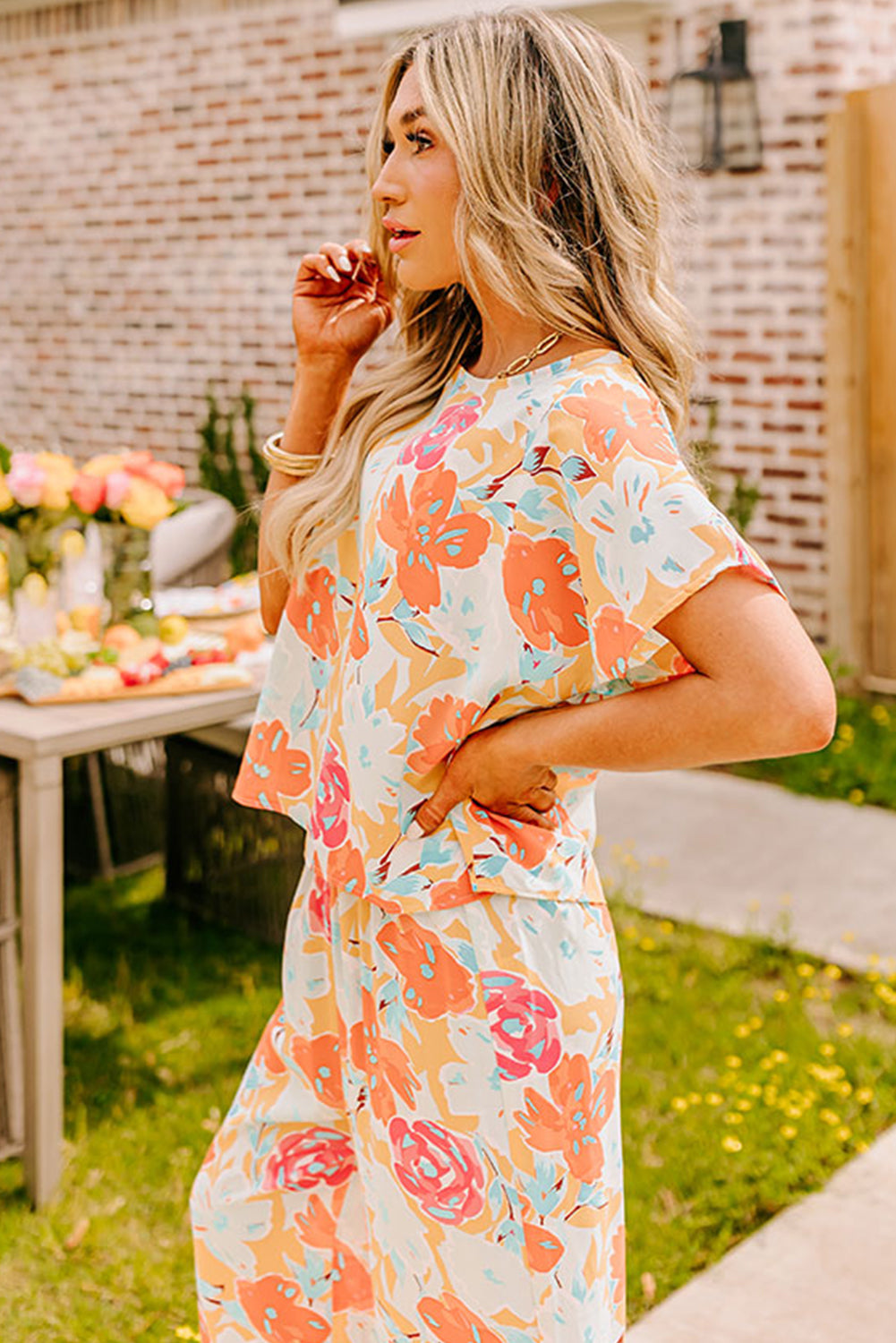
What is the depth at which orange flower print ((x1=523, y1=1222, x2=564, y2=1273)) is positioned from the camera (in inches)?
57.2

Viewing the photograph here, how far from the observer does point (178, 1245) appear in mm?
2693

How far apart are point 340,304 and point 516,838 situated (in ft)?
2.16

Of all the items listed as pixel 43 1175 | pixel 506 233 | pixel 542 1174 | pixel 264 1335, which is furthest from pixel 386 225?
pixel 43 1175

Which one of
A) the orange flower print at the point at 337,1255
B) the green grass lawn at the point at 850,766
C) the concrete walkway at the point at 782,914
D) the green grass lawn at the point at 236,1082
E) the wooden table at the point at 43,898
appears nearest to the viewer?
the orange flower print at the point at 337,1255

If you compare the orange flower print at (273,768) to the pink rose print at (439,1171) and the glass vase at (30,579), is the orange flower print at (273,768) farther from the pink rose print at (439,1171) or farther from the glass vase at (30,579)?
the glass vase at (30,579)

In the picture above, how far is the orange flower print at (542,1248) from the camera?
145 centimetres

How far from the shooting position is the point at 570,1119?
1461 mm

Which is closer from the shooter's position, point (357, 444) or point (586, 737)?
point (586, 737)

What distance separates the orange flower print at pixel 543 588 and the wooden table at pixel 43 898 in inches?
59.5

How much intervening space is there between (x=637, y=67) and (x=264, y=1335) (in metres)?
1.37

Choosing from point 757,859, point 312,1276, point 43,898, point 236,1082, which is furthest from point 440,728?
point 757,859

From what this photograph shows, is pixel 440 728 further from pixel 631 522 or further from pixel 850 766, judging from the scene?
pixel 850 766

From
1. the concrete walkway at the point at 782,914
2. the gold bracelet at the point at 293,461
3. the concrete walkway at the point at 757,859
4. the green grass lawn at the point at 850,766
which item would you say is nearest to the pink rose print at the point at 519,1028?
the gold bracelet at the point at 293,461

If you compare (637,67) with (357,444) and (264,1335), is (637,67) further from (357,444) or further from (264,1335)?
(264,1335)
